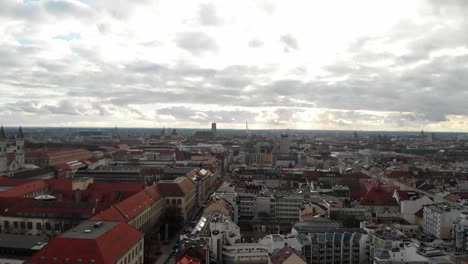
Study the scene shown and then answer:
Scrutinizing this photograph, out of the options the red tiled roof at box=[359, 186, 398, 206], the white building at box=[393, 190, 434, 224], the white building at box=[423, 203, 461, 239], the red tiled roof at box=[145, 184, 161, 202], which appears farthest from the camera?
the red tiled roof at box=[359, 186, 398, 206]

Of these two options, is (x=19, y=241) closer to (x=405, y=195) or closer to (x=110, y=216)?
(x=110, y=216)

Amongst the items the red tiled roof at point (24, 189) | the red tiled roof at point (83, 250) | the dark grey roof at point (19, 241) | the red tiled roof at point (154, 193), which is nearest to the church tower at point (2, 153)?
the red tiled roof at point (24, 189)

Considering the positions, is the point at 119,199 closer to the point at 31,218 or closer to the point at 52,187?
the point at 31,218

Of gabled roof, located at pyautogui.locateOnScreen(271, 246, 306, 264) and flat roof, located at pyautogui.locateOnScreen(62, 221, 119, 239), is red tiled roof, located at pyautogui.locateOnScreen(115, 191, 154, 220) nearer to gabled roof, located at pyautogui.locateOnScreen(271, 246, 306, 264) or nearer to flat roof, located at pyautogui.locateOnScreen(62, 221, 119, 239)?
flat roof, located at pyautogui.locateOnScreen(62, 221, 119, 239)

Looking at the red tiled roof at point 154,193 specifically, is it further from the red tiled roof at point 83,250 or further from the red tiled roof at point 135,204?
the red tiled roof at point 83,250

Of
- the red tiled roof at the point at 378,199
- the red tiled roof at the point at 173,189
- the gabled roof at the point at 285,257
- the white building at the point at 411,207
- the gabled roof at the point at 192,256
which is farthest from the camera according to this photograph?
the red tiled roof at the point at 378,199

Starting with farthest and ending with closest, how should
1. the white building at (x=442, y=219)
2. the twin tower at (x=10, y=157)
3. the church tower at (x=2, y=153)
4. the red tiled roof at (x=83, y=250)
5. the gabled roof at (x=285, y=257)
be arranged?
the twin tower at (x=10, y=157) → the church tower at (x=2, y=153) → the white building at (x=442, y=219) → the gabled roof at (x=285, y=257) → the red tiled roof at (x=83, y=250)

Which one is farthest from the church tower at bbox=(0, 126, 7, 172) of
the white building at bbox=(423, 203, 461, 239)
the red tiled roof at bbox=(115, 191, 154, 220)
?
the white building at bbox=(423, 203, 461, 239)
